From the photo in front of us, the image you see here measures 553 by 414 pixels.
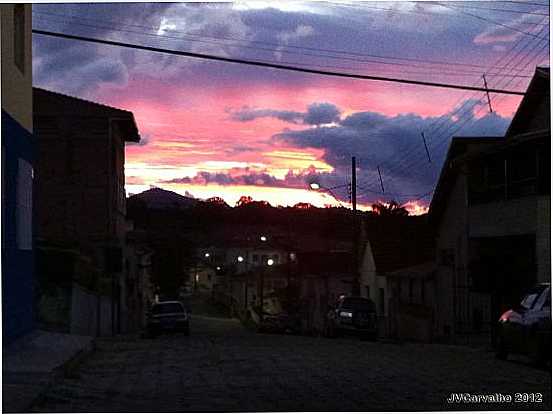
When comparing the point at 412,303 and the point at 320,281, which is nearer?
the point at 412,303

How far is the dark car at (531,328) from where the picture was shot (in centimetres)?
1783

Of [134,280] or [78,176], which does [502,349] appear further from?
[134,280]

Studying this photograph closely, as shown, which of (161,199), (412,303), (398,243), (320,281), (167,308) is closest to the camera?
(167,308)

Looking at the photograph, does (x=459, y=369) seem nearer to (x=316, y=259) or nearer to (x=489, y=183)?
(x=489, y=183)

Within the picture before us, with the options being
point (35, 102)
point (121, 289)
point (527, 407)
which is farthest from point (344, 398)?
point (121, 289)

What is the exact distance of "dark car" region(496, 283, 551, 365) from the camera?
17.8 metres

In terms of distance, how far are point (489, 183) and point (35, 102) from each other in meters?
17.0

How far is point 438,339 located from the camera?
3588cm

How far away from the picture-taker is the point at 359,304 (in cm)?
3719

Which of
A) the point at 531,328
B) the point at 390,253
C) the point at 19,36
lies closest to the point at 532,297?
the point at 531,328

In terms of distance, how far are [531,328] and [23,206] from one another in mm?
9732

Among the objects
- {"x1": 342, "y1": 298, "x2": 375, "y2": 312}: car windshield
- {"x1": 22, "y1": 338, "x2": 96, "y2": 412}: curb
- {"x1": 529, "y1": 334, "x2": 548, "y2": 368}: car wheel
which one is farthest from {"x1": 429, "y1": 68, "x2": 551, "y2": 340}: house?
{"x1": 22, "y1": 338, "x2": 96, "y2": 412}: curb

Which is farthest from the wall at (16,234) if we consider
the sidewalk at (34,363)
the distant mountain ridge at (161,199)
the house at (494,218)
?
the distant mountain ridge at (161,199)

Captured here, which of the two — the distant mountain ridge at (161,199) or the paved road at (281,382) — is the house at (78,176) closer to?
the paved road at (281,382)
